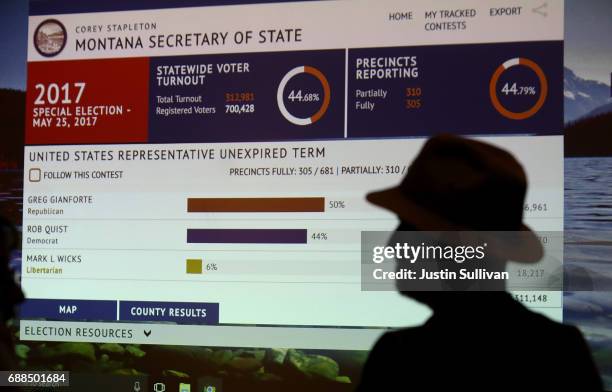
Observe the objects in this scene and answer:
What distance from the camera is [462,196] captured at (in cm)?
160

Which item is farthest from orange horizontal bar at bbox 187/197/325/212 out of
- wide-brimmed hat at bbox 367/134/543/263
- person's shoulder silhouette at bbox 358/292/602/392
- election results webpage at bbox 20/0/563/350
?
person's shoulder silhouette at bbox 358/292/602/392

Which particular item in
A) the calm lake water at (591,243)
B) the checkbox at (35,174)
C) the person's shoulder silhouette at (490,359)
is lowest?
the person's shoulder silhouette at (490,359)

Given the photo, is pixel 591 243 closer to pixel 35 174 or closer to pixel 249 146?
pixel 249 146

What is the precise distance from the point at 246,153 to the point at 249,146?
0.07 ft

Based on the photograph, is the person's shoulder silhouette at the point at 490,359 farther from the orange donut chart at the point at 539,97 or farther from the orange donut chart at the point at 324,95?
the orange donut chart at the point at 324,95

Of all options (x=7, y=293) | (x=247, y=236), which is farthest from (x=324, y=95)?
(x=7, y=293)

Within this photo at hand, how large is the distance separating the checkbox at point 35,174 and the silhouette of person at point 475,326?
1009 millimetres

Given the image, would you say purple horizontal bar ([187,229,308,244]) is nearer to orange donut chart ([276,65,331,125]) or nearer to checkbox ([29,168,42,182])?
orange donut chart ([276,65,331,125])

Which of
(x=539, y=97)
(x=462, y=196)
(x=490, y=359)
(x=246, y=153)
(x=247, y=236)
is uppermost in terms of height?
(x=539, y=97)

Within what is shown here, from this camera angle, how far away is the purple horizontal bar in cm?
182

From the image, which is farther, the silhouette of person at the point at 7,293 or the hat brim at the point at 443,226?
the silhouette of person at the point at 7,293

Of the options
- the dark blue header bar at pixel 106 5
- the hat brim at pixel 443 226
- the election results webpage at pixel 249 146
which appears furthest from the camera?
the dark blue header bar at pixel 106 5

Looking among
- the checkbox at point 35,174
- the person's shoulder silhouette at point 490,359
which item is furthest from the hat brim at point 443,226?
the checkbox at point 35,174

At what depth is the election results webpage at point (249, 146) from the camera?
1768 mm
